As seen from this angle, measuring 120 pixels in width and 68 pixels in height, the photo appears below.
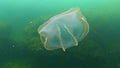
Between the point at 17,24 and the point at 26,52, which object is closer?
the point at 26,52

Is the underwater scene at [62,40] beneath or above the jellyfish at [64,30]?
beneath

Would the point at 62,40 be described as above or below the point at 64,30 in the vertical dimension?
below

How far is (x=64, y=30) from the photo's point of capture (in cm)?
295

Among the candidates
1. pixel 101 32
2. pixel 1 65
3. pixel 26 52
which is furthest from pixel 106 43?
pixel 1 65

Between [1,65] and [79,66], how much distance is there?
1.02 m

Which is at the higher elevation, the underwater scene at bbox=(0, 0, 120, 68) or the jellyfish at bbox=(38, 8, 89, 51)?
the jellyfish at bbox=(38, 8, 89, 51)

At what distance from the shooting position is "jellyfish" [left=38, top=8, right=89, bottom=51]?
2.95 m

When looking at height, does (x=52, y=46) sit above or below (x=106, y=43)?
above

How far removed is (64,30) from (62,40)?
4.9 inches

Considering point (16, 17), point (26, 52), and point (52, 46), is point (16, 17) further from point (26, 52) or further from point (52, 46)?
point (52, 46)

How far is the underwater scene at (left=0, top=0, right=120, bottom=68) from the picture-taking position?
301 centimetres

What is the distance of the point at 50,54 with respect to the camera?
11.0 feet

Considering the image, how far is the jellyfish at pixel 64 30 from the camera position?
9.68ft

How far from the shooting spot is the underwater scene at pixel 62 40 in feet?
9.89
